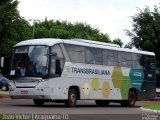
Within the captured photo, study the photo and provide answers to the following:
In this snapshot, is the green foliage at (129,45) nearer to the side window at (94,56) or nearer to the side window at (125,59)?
the side window at (125,59)

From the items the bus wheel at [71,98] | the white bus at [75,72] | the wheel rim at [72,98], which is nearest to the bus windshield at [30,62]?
the white bus at [75,72]

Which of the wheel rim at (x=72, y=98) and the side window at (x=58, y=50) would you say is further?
the wheel rim at (x=72, y=98)

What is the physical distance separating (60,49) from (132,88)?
24.7 feet

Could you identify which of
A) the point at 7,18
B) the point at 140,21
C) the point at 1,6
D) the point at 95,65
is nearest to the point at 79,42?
the point at 95,65

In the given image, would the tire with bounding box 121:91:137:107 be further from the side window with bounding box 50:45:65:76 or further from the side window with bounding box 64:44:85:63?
the side window with bounding box 50:45:65:76

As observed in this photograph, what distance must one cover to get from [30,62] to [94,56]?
4.43 m

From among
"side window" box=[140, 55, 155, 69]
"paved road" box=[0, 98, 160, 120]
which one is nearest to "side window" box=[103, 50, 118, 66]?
"side window" box=[140, 55, 155, 69]

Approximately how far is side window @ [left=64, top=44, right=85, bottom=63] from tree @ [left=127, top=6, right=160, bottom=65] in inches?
835

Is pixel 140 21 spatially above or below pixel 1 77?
above

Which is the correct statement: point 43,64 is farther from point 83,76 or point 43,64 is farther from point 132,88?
point 132,88

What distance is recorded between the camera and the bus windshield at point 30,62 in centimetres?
2819

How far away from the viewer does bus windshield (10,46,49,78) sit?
92.5 ft

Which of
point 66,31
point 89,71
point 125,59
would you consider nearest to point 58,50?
point 89,71

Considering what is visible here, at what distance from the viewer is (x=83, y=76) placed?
3070 cm
